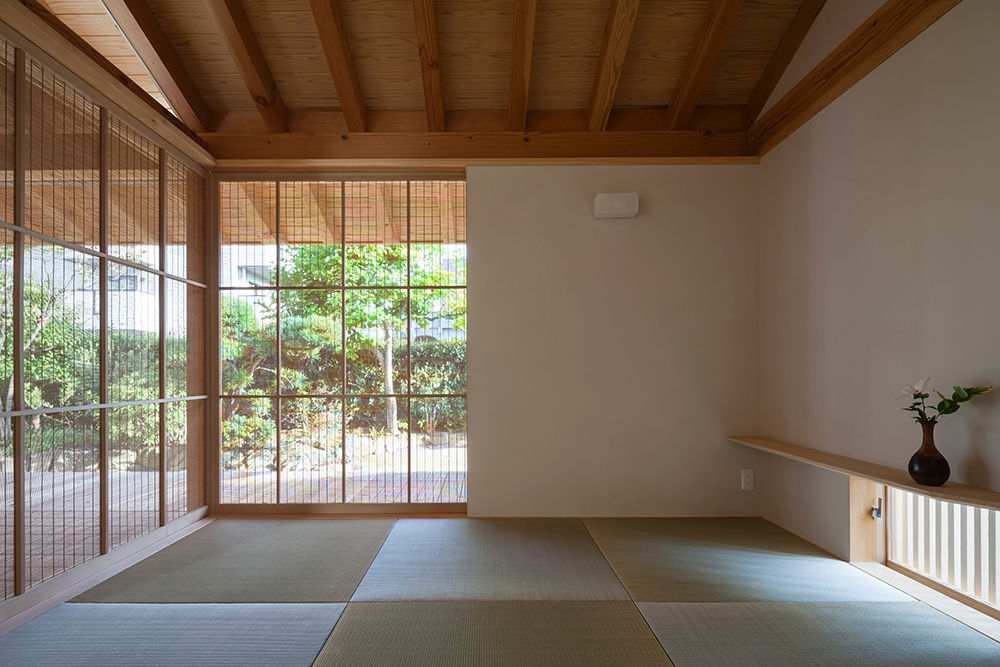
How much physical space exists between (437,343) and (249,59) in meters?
2.12

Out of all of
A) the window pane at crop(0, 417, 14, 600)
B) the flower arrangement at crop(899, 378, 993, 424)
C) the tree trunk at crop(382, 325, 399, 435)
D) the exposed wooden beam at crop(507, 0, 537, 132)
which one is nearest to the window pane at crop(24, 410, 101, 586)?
the window pane at crop(0, 417, 14, 600)

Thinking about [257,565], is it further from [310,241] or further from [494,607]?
[310,241]

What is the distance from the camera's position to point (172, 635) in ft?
7.81

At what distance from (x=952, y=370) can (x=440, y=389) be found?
2.90 metres

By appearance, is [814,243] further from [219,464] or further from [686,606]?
[219,464]

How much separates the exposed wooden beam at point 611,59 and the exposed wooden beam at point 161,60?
2.65 metres

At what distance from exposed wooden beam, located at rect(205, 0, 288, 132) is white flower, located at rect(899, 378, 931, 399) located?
3901 mm

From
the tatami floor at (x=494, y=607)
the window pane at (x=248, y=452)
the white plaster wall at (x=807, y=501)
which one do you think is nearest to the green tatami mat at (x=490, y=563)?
the tatami floor at (x=494, y=607)

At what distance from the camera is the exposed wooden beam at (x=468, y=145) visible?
13.7 ft

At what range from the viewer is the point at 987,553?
248 cm

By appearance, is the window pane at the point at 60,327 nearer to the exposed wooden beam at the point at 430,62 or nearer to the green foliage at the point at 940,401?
the exposed wooden beam at the point at 430,62

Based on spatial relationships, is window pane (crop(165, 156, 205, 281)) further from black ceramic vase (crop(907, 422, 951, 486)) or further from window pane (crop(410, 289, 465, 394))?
black ceramic vase (crop(907, 422, 951, 486))

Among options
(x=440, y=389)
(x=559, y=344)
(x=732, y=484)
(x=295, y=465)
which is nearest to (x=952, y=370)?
(x=732, y=484)

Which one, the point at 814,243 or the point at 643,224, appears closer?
the point at 814,243
